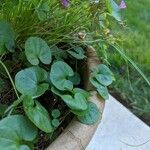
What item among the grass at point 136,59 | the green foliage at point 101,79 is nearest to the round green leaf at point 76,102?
the green foliage at point 101,79

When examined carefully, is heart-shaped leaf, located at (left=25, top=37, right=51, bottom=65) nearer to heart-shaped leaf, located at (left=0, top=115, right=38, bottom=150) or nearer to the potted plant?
the potted plant

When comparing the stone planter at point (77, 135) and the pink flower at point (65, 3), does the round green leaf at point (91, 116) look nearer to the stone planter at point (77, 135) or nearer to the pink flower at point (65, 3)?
the stone planter at point (77, 135)

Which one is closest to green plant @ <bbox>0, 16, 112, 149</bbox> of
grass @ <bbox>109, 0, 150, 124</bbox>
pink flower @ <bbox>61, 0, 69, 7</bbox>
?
pink flower @ <bbox>61, 0, 69, 7</bbox>

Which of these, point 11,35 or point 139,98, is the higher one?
point 11,35

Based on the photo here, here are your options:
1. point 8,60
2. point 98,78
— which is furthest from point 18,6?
point 98,78

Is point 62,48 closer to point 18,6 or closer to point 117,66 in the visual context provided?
point 18,6

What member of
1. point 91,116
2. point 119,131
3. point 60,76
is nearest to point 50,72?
point 60,76

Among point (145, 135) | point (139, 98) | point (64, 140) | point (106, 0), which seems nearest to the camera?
point (64, 140)
